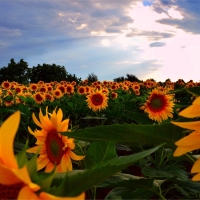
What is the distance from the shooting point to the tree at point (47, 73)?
17.2 metres

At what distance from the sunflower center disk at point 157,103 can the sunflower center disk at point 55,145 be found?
221cm

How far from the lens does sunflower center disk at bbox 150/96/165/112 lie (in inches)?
145

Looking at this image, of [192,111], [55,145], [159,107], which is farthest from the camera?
[159,107]

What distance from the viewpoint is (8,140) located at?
437 millimetres

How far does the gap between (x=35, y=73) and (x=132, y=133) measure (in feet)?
56.7

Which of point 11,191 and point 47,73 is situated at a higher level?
point 47,73

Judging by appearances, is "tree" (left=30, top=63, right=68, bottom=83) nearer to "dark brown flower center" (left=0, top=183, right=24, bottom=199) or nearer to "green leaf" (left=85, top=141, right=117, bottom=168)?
"green leaf" (left=85, top=141, right=117, bottom=168)

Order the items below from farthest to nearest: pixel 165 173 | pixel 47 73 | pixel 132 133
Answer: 1. pixel 47 73
2. pixel 165 173
3. pixel 132 133

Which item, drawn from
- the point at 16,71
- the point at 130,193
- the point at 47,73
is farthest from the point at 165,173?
the point at 16,71

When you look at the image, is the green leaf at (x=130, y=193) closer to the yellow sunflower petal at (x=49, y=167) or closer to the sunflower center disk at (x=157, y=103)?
the yellow sunflower petal at (x=49, y=167)

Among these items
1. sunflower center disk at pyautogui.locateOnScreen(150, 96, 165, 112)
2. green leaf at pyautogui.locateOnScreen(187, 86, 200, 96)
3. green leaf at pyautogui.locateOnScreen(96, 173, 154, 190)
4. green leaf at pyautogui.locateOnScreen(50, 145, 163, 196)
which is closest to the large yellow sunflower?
green leaf at pyautogui.locateOnScreen(96, 173, 154, 190)

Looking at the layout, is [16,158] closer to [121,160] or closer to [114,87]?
[121,160]

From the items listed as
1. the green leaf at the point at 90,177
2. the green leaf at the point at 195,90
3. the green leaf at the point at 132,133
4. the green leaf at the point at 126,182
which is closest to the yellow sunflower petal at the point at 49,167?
the green leaf at the point at 126,182

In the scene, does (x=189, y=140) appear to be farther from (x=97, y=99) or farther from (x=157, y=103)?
(x=97, y=99)
